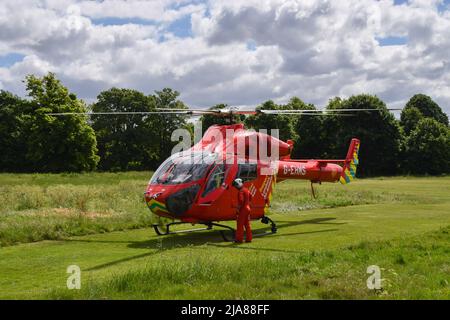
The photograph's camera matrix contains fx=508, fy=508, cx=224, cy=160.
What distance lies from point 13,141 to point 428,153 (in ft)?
191

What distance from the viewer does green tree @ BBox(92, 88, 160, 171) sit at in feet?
252

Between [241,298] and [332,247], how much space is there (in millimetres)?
6855

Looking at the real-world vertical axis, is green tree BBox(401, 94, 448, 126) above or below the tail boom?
above

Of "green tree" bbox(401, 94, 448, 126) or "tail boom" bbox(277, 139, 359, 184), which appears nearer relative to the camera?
"tail boom" bbox(277, 139, 359, 184)

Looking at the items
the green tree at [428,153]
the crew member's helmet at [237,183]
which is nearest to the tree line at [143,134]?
the green tree at [428,153]

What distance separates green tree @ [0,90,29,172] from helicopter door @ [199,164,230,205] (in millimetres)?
56100

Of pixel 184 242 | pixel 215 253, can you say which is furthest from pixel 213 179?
pixel 215 253

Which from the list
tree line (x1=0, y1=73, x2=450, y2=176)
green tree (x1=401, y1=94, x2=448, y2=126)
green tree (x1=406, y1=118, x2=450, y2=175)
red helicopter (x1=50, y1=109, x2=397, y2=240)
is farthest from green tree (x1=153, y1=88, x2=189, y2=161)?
red helicopter (x1=50, y1=109, x2=397, y2=240)

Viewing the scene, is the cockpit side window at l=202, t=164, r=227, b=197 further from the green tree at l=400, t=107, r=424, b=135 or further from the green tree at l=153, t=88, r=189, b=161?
the green tree at l=400, t=107, r=424, b=135

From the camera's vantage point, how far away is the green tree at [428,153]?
241ft

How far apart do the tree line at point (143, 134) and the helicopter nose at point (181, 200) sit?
161 ft

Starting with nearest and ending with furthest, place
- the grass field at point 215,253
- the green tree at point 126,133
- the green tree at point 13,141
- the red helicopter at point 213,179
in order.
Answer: the grass field at point 215,253 < the red helicopter at point 213,179 < the green tree at point 13,141 < the green tree at point 126,133

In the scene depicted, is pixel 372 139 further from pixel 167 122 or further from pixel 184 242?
pixel 184 242

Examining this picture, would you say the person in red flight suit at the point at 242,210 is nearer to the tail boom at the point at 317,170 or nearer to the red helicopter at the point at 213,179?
the red helicopter at the point at 213,179
